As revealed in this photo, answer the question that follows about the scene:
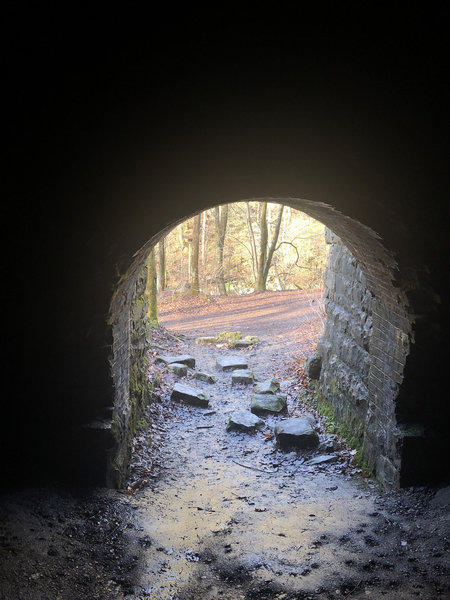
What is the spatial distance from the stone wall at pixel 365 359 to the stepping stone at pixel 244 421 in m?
1.17

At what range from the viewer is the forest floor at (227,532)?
11.3 ft

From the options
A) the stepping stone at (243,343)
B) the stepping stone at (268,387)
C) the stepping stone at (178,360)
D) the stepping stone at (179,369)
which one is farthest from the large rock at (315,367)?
the stepping stone at (243,343)

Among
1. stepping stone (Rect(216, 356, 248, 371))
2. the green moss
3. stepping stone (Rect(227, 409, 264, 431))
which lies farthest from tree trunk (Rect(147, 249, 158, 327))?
stepping stone (Rect(227, 409, 264, 431))

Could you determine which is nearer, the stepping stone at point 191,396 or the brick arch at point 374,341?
the brick arch at point 374,341

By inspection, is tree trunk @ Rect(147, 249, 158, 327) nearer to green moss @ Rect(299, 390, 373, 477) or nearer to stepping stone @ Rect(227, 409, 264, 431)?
green moss @ Rect(299, 390, 373, 477)

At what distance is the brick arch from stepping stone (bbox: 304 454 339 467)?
0.53 meters

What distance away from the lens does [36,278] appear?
13.8ft

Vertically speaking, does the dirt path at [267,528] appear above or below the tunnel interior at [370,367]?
below

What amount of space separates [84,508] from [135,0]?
159 inches

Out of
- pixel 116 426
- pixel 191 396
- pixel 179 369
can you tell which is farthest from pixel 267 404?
pixel 116 426

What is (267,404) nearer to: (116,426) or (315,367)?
(315,367)

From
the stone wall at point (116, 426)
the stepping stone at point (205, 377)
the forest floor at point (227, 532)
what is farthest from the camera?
the stepping stone at point (205, 377)

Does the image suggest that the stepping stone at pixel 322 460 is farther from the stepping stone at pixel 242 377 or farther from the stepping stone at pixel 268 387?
the stepping stone at pixel 242 377

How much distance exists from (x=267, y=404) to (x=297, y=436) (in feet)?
5.37
